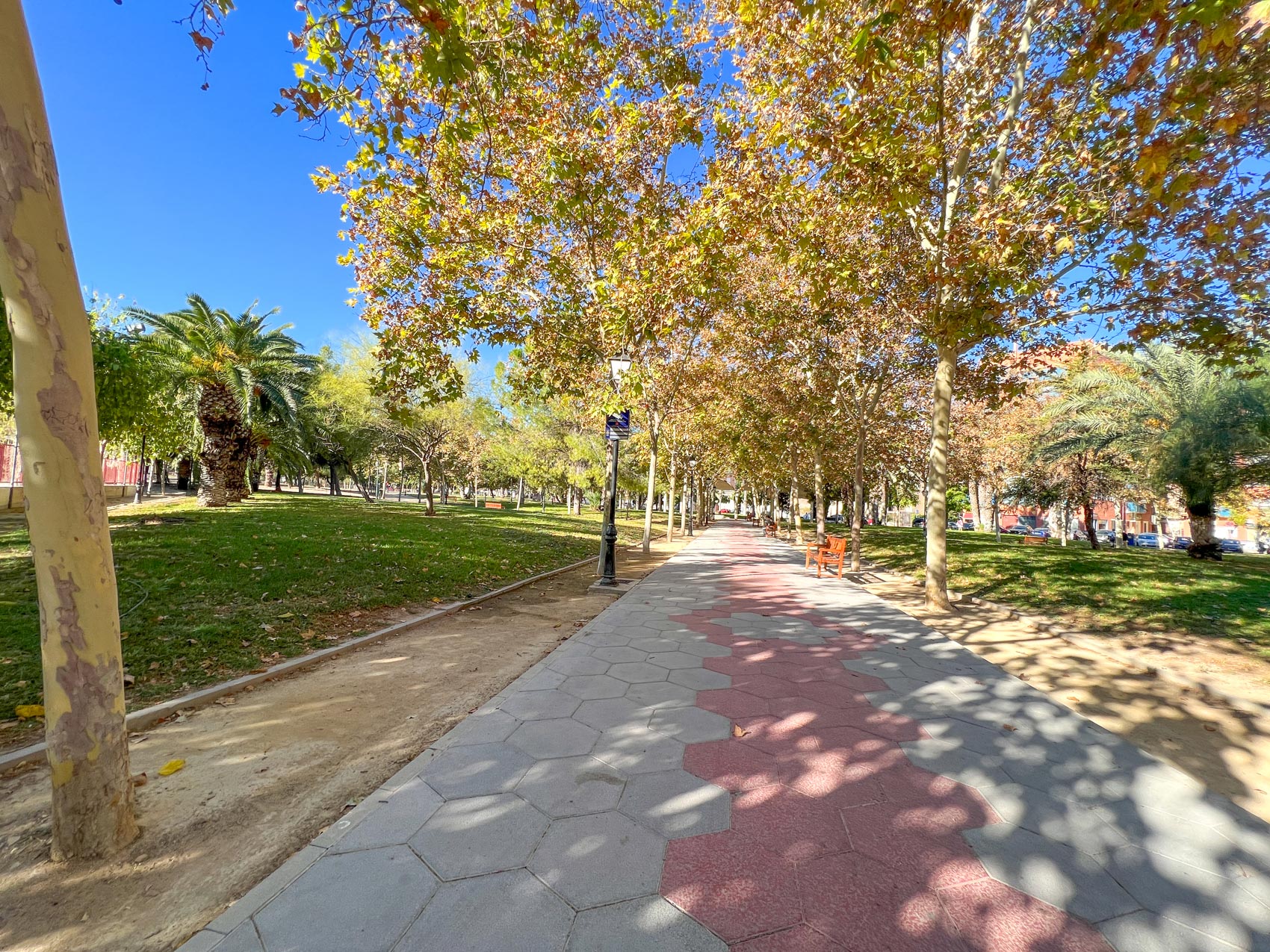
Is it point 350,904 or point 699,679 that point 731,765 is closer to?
point 699,679

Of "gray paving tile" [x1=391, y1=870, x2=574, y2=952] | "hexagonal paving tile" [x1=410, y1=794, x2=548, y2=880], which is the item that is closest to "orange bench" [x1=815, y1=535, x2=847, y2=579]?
"hexagonal paving tile" [x1=410, y1=794, x2=548, y2=880]

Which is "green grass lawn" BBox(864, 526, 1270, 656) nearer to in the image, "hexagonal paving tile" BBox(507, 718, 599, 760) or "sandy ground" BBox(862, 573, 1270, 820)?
"sandy ground" BBox(862, 573, 1270, 820)

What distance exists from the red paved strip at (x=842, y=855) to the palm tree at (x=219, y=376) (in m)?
21.3

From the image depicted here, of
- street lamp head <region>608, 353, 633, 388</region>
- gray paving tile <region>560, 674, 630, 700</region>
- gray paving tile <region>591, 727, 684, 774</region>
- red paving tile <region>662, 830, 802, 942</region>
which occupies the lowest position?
gray paving tile <region>560, 674, 630, 700</region>

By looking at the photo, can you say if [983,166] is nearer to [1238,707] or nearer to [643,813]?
[1238,707]

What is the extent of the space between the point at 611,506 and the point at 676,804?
697cm

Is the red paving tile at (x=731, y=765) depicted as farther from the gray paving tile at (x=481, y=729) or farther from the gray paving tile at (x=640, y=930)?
the gray paving tile at (x=481, y=729)

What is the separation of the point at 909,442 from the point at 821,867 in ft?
72.8

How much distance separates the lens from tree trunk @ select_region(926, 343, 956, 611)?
7.83 metres

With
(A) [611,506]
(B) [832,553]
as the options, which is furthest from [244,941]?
(B) [832,553]

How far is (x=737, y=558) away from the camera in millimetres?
14641

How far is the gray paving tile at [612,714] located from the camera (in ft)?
11.0

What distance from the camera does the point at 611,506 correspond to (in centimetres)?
930

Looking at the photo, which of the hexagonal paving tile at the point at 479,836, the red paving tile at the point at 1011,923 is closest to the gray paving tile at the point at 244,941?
the hexagonal paving tile at the point at 479,836
